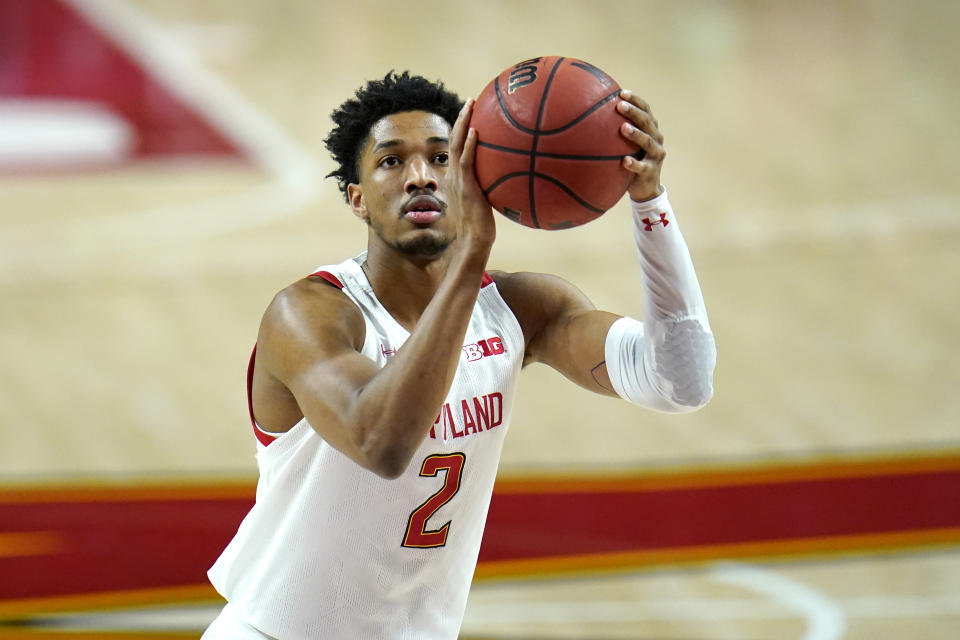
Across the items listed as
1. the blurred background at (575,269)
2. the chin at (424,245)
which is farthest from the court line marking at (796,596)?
the chin at (424,245)

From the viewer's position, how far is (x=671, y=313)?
2.88m

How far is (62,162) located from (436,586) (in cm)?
1003

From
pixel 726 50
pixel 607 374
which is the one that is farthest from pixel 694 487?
pixel 726 50

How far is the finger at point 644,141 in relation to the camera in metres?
2.67

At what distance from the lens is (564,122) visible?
8.91ft

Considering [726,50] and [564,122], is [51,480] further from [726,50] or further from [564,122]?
[726,50]

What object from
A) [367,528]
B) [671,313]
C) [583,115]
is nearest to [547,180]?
[583,115]

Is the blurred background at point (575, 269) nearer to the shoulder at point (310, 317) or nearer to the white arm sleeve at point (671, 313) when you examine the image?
the white arm sleeve at point (671, 313)

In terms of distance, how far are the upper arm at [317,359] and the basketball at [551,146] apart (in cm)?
49

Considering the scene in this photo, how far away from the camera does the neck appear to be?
3.22m

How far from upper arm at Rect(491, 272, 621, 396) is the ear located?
1.46ft

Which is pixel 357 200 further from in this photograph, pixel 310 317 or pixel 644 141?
pixel 644 141

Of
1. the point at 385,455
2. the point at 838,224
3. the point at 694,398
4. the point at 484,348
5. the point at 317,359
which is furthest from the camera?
the point at 838,224

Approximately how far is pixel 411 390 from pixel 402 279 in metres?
0.84
